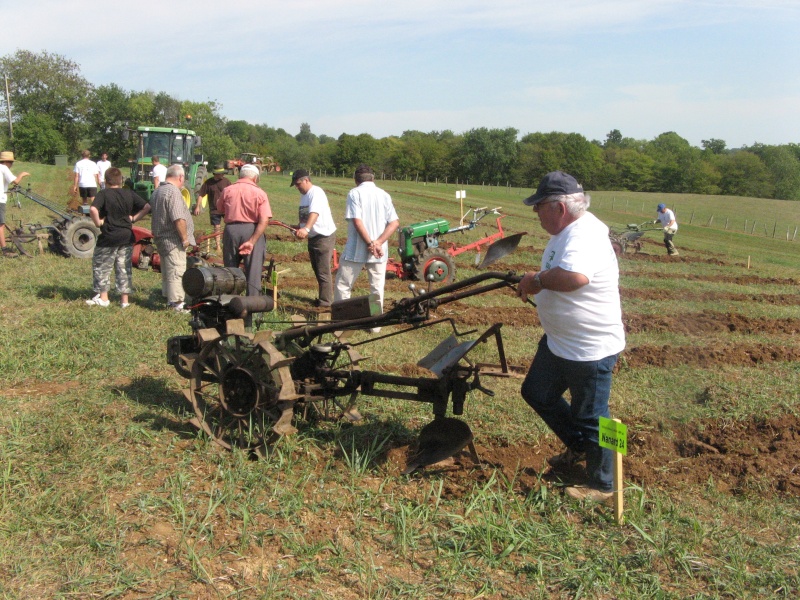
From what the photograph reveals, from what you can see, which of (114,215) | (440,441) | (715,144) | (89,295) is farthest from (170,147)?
(715,144)

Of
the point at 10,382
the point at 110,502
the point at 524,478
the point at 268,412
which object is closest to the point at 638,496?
the point at 524,478

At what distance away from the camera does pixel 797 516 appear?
4191 millimetres

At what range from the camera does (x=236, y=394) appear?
4977 mm

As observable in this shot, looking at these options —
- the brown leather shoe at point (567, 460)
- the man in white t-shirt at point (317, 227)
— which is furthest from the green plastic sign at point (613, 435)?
the man in white t-shirt at point (317, 227)

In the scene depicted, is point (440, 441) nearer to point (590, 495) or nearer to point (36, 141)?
point (590, 495)

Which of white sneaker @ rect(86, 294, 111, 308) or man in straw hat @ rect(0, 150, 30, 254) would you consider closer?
white sneaker @ rect(86, 294, 111, 308)

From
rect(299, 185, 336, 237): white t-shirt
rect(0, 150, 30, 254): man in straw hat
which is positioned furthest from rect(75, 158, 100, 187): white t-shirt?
rect(299, 185, 336, 237): white t-shirt

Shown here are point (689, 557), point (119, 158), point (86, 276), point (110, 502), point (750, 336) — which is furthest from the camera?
point (119, 158)

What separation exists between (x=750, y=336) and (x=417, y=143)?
88081mm

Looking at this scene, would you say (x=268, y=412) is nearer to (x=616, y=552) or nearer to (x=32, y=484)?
(x=32, y=484)

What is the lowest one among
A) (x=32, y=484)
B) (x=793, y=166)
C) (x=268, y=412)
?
(x=32, y=484)

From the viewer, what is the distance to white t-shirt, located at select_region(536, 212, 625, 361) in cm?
396

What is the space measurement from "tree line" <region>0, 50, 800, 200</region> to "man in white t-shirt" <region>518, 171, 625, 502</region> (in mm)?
66633

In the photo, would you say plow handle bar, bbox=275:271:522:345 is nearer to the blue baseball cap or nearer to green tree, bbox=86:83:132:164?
the blue baseball cap
